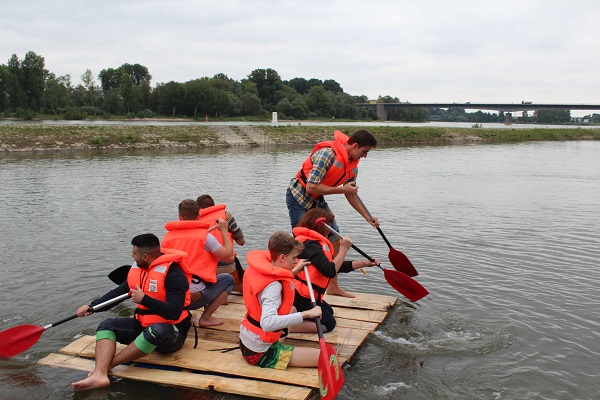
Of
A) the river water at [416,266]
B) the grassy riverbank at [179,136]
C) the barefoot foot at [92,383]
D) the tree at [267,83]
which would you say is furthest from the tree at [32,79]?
the barefoot foot at [92,383]

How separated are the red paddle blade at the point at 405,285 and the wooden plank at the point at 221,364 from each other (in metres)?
2.59

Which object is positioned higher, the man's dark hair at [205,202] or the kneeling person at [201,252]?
the man's dark hair at [205,202]

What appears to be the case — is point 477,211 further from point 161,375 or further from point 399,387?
point 161,375

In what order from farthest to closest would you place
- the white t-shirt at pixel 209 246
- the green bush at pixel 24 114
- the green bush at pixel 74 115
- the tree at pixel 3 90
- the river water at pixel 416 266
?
the tree at pixel 3 90
the green bush at pixel 74 115
the green bush at pixel 24 114
the white t-shirt at pixel 209 246
the river water at pixel 416 266

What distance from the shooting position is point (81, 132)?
34.1m

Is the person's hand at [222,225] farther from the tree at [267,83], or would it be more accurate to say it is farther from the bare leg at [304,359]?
the tree at [267,83]

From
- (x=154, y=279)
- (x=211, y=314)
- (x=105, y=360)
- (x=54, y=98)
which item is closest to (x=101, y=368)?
(x=105, y=360)

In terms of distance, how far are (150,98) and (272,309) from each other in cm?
8365

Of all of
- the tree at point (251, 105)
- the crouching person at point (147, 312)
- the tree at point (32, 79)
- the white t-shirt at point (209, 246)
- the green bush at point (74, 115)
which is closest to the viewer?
the crouching person at point (147, 312)

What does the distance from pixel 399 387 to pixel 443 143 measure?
4691 cm

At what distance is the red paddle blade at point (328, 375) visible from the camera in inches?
177

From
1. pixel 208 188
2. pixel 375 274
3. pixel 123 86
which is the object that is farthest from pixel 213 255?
pixel 123 86

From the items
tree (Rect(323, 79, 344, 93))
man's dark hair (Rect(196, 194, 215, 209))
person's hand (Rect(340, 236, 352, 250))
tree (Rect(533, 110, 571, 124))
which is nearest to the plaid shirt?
person's hand (Rect(340, 236, 352, 250))

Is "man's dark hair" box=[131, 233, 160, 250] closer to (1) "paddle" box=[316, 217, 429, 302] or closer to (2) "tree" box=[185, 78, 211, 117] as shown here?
(1) "paddle" box=[316, 217, 429, 302]
